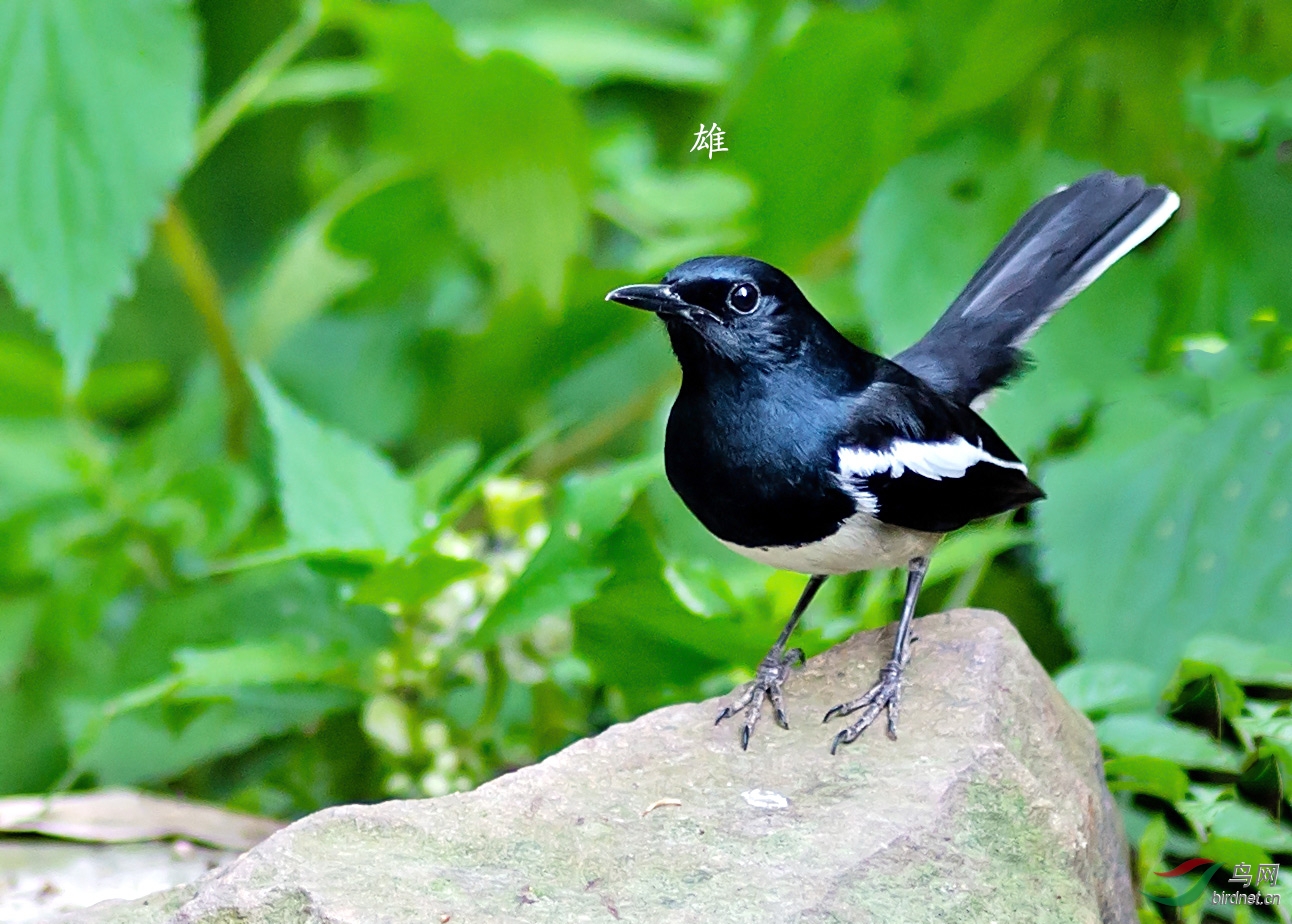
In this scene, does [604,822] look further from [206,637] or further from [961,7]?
[961,7]

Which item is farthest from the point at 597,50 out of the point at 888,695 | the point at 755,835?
the point at 755,835

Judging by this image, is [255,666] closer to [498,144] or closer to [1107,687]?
[1107,687]

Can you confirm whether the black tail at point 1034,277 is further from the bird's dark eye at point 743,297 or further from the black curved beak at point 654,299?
the black curved beak at point 654,299

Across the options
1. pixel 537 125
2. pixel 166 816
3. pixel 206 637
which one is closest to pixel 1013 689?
pixel 166 816

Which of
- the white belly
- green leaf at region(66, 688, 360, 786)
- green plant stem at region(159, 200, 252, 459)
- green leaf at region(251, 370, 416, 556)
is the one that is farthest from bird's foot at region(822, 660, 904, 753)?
green plant stem at region(159, 200, 252, 459)

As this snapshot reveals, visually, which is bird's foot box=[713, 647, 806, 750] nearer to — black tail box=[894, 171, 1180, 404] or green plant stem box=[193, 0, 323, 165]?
black tail box=[894, 171, 1180, 404]

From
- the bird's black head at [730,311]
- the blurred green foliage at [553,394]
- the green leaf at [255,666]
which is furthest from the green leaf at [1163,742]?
the green leaf at [255,666]
